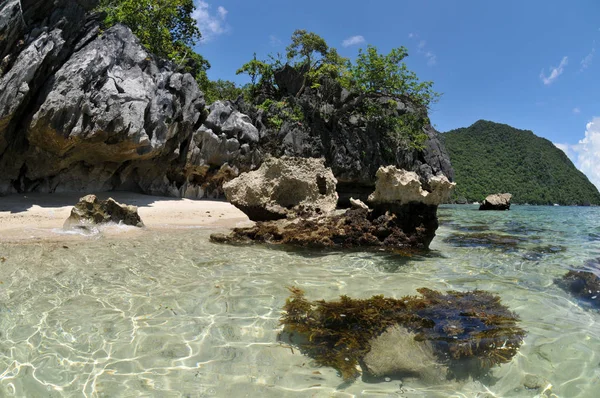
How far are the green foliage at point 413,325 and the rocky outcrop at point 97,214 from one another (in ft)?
23.9

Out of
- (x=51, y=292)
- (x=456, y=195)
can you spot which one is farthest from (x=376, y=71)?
(x=456, y=195)

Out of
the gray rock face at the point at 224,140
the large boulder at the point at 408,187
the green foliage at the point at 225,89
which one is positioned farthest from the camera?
the green foliage at the point at 225,89

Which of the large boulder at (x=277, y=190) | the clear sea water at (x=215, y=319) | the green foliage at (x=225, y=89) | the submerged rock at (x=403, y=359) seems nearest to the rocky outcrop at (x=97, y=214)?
the clear sea water at (x=215, y=319)

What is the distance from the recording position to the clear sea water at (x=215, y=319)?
8.48 feet

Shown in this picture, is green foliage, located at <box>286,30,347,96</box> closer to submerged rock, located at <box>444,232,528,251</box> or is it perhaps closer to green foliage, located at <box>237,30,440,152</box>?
green foliage, located at <box>237,30,440,152</box>

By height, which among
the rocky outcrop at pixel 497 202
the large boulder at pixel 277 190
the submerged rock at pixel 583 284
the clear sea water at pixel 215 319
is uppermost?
the rocky outcrop at pixel 497 202

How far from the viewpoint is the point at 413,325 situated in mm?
3484

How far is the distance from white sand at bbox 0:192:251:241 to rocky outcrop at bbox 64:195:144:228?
0.42 meters

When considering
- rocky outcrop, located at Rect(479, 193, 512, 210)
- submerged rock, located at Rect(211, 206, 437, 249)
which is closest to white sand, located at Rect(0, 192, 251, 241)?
submerged rock, located at Rect(211, 206, 437, 249)

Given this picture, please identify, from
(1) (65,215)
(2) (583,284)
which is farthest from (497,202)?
(1) (65,215)

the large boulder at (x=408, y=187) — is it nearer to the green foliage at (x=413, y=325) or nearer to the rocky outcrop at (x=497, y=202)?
the green foliage at (x=413, y=325)

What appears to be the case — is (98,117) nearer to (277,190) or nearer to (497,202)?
(277,190)

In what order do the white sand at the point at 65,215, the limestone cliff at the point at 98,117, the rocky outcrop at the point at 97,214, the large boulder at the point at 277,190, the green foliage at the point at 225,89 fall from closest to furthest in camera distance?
the white sand at the point at 65,215, the rocky outcrop at the point at 97,214, the large boulder at the point at 277,190, the limestone cliff at the point at 98,117, the green foliage at the point at 225,89

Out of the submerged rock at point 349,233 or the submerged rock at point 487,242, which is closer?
the submerged rock at point 349,233
